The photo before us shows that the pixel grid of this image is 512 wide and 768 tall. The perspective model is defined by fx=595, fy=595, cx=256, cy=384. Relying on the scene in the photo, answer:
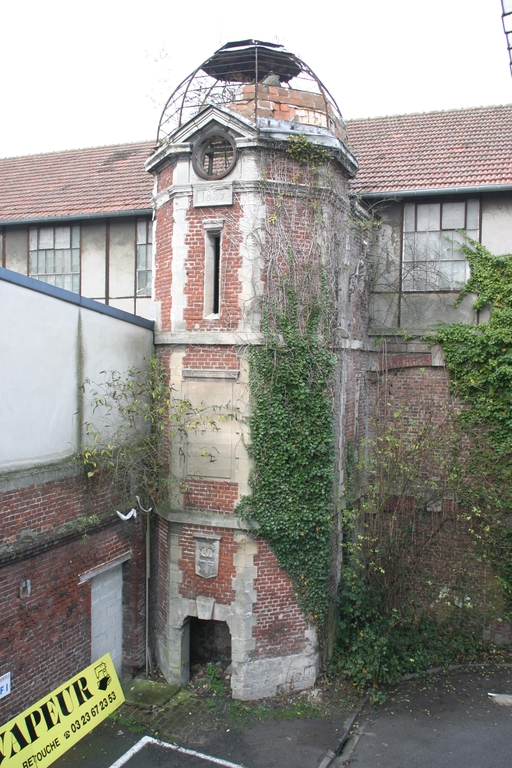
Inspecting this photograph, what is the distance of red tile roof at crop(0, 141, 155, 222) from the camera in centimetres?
1393

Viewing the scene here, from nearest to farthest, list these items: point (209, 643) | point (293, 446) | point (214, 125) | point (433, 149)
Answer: point (214, 125)
point (293, 446)
point (209, 643)
point (433, 149)

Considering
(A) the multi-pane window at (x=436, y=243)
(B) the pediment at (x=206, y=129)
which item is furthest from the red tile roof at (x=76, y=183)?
(A) the multi-pane window at (x=436, y=243)

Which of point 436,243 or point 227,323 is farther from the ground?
point 436,243

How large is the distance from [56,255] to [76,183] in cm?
228

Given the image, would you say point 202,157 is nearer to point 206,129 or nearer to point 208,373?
point 206,129

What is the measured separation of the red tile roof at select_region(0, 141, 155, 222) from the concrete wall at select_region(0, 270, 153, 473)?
4629 mm

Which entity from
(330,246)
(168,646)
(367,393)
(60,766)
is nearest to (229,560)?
(168,646)

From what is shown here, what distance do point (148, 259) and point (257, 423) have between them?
5476 millimetres

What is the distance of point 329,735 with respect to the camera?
30.7ft

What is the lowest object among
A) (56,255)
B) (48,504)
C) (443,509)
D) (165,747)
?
(165,747)

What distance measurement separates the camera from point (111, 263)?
13820 millimetres

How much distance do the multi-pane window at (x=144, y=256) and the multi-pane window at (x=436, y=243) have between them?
5.64m

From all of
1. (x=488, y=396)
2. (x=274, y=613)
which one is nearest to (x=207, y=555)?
(x=274, y=613)

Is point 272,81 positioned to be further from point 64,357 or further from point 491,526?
point 491,526
